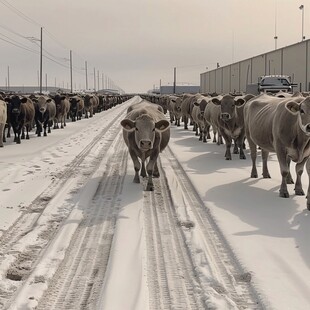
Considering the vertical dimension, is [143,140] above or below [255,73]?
below

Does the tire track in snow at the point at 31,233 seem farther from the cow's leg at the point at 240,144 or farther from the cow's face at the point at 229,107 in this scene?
the cow's leg at the point at 240,144

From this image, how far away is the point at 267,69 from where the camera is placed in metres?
56.6

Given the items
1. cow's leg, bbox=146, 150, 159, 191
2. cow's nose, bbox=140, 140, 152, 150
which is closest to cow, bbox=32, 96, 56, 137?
cow's leg, bbox=146, 150, 159, 191

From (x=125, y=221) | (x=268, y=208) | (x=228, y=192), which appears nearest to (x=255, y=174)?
(x=228, y=192)

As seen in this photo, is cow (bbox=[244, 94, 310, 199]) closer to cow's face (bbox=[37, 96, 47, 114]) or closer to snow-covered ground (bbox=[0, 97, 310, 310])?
snow-covered ground (bbox=[0, 97, 310, 310])

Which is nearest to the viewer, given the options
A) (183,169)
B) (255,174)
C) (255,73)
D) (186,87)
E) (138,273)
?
(138,273)

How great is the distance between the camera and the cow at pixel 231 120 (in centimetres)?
1216

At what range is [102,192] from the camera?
313 inches

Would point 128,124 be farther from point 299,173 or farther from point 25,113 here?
point 25,113

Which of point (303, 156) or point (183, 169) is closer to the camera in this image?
point (303, 156)

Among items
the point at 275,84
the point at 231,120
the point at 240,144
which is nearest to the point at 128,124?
the point at 231,120

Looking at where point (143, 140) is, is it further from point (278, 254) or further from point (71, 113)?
point (71, 113)

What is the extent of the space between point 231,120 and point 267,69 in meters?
46.9

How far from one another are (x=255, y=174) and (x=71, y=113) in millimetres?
23678
